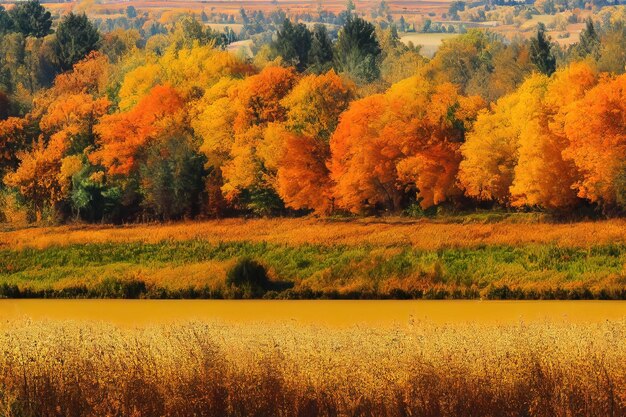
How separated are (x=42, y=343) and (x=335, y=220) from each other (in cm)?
5382

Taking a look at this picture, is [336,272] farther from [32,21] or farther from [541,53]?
[32,21]

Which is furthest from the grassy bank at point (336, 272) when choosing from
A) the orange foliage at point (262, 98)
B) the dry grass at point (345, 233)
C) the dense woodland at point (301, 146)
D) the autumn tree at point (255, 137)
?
the orange foliage at point (262, 98)

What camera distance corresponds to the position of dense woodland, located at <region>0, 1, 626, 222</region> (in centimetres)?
7519

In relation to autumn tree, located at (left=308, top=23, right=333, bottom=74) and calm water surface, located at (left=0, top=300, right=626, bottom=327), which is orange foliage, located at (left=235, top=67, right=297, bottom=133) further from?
autumn tree, located at (left=308, top=23, right=333, bottom=74)

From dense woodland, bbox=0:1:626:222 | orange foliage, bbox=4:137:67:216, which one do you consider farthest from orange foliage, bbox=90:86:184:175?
orange foliage, bbox=4:137:67:216

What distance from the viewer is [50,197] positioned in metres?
92.9

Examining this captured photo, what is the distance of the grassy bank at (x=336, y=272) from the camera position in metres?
55.5

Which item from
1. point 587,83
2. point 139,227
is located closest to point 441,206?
point 587,83

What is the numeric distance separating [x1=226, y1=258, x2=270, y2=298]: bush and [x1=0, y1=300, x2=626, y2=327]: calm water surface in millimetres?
1993

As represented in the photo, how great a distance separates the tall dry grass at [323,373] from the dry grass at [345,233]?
37.7m

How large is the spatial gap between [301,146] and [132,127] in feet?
51.9

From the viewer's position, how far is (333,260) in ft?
212

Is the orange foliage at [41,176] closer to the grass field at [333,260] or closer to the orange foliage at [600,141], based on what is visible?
the grass field at [333,260]

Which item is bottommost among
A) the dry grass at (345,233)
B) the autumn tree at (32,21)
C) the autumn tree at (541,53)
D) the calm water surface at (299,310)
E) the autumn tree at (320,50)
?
the dry grass at (345,233)
